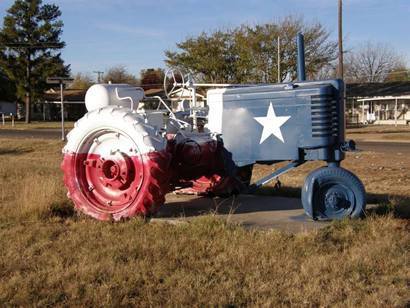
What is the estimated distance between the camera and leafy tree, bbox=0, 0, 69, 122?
53156 mm

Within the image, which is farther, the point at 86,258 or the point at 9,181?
the point at 9,181

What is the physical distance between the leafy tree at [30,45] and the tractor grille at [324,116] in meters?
49.1

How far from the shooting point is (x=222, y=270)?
15.6 feet

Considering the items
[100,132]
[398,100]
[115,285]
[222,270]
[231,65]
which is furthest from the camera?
[398,100]

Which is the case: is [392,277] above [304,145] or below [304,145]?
below

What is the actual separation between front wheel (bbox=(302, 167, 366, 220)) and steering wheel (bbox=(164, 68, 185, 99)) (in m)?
2.33

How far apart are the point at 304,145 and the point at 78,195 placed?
2.77m

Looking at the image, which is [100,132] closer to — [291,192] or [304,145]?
[304,145]

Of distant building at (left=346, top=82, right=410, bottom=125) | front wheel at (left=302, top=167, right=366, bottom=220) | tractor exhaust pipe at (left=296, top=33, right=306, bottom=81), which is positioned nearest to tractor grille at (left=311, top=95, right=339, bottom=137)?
front wheel at (left=302, top=167, right=366, bottom=220)

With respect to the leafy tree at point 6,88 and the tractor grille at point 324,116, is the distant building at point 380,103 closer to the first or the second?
the leafy tree at point 6,88

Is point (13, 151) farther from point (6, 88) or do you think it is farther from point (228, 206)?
point (6, 88)

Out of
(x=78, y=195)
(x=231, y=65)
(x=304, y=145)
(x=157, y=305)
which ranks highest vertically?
(x=231, y=65)

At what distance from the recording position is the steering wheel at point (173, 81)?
24.6 feet

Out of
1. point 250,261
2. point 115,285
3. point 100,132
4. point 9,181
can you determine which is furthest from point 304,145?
point 9,181
